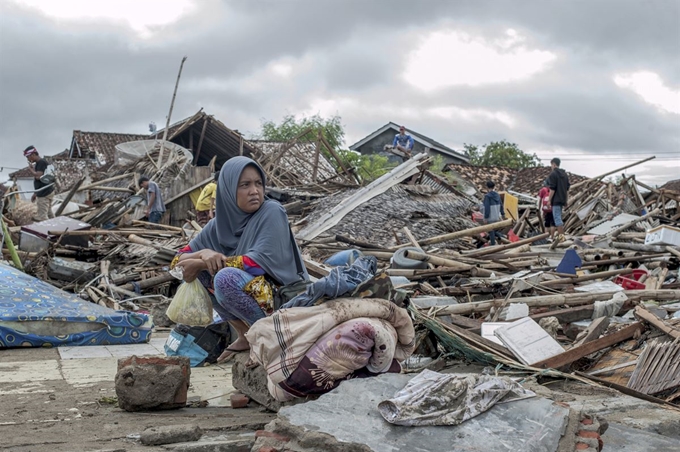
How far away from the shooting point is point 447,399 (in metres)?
2.97

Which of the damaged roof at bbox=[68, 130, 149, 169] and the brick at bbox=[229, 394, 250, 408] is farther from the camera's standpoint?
the damaged roof at bbox=[68, 130, 149, 169]

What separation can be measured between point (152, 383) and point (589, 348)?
119 inches

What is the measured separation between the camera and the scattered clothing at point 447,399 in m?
2.91

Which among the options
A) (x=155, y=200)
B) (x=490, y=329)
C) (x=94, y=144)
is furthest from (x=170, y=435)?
(x=94, y=144)

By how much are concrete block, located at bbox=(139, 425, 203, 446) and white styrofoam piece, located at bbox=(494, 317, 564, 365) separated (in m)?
2.55

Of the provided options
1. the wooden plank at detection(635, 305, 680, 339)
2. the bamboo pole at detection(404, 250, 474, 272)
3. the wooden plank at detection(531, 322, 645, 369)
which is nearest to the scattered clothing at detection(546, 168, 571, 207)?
the bamboo pole at detection(404, 250, 474, 272)

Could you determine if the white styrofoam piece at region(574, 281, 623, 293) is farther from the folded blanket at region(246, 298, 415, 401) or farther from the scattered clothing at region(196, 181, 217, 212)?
the scattered clothing at region(196, 181, 217, 212)

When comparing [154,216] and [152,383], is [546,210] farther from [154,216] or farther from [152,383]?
[152,383]

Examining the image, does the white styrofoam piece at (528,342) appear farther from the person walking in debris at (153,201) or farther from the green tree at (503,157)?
the green tree at (503,157)

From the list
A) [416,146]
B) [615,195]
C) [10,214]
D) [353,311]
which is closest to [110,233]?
[10,214]

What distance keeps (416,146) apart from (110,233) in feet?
93.5

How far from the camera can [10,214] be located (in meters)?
14.0

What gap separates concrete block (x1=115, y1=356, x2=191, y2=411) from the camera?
152 inches

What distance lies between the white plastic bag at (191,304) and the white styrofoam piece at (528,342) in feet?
6.78
